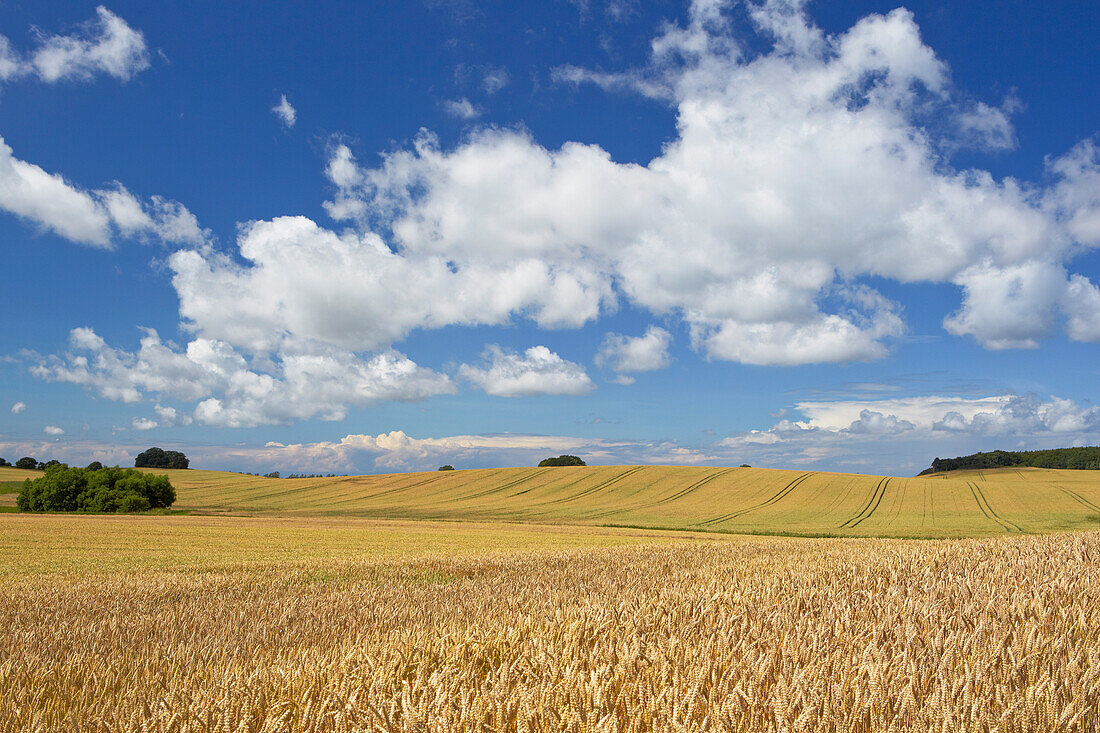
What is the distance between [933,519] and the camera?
45906mm

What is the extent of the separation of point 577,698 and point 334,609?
17.3 ft

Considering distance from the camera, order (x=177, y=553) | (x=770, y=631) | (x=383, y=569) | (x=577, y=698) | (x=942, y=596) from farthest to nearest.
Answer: (x=177, y=553) < (x=383, y=569) < (x=942, y=596) < (x=770, y=631) < (x=577, y=698)

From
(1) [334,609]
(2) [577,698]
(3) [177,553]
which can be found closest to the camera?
(2) [577,698]

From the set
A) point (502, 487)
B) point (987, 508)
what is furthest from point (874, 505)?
point (502, 487)

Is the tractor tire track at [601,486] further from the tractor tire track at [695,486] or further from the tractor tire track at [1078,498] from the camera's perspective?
the tractor tire track at [1078,498]

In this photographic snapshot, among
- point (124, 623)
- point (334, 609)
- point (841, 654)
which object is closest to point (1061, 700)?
point (841, 654)

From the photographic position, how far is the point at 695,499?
62.2 metres

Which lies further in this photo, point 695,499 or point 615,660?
point 695,499

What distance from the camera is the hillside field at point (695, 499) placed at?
44.6 metres

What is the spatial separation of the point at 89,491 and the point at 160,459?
76.4 m

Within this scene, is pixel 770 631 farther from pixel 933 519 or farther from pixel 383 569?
pixel 933 519

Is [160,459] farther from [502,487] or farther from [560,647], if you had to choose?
[560,647]

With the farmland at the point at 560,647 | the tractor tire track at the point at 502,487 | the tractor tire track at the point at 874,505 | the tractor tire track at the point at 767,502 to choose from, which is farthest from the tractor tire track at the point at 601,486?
the farmland at the point at 560,647

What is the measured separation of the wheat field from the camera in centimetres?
204
